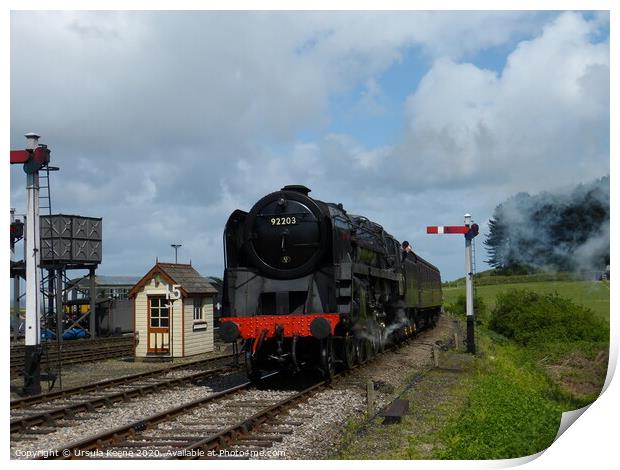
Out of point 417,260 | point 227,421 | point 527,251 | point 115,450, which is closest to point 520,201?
point 527,251

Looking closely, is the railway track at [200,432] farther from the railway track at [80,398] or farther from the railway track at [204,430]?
the railway track at [80,398]

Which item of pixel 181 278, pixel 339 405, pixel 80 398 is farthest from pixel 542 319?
pixel 80 398

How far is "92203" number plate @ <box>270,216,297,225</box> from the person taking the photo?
41.5 ft

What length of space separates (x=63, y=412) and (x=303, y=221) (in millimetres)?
5284

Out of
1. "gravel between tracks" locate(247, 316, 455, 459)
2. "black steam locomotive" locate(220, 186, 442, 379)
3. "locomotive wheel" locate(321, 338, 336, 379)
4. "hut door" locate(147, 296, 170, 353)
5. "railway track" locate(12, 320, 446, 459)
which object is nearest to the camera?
"railway track" locate(12, 320, 446, 459)

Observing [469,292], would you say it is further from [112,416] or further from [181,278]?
[112,416]

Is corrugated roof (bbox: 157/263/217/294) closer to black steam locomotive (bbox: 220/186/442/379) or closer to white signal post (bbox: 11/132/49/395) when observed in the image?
black steam locomotive (bbox: 220/186/442/379)

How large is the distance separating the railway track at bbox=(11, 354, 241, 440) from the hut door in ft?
9.92

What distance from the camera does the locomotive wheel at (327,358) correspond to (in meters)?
12.3

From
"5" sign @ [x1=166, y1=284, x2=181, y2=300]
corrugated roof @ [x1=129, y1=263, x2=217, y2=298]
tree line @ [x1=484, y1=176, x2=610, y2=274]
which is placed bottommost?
"5" sign @ [x1=166, y1=284, x2=181, y2=300]

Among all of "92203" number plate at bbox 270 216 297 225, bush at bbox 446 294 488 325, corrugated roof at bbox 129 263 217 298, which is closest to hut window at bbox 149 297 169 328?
corrugated roof at bbox 129 263 217 298

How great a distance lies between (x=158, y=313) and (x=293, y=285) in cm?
826

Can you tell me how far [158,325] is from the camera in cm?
1945

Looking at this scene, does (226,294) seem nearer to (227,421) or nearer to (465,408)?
(227,421)
